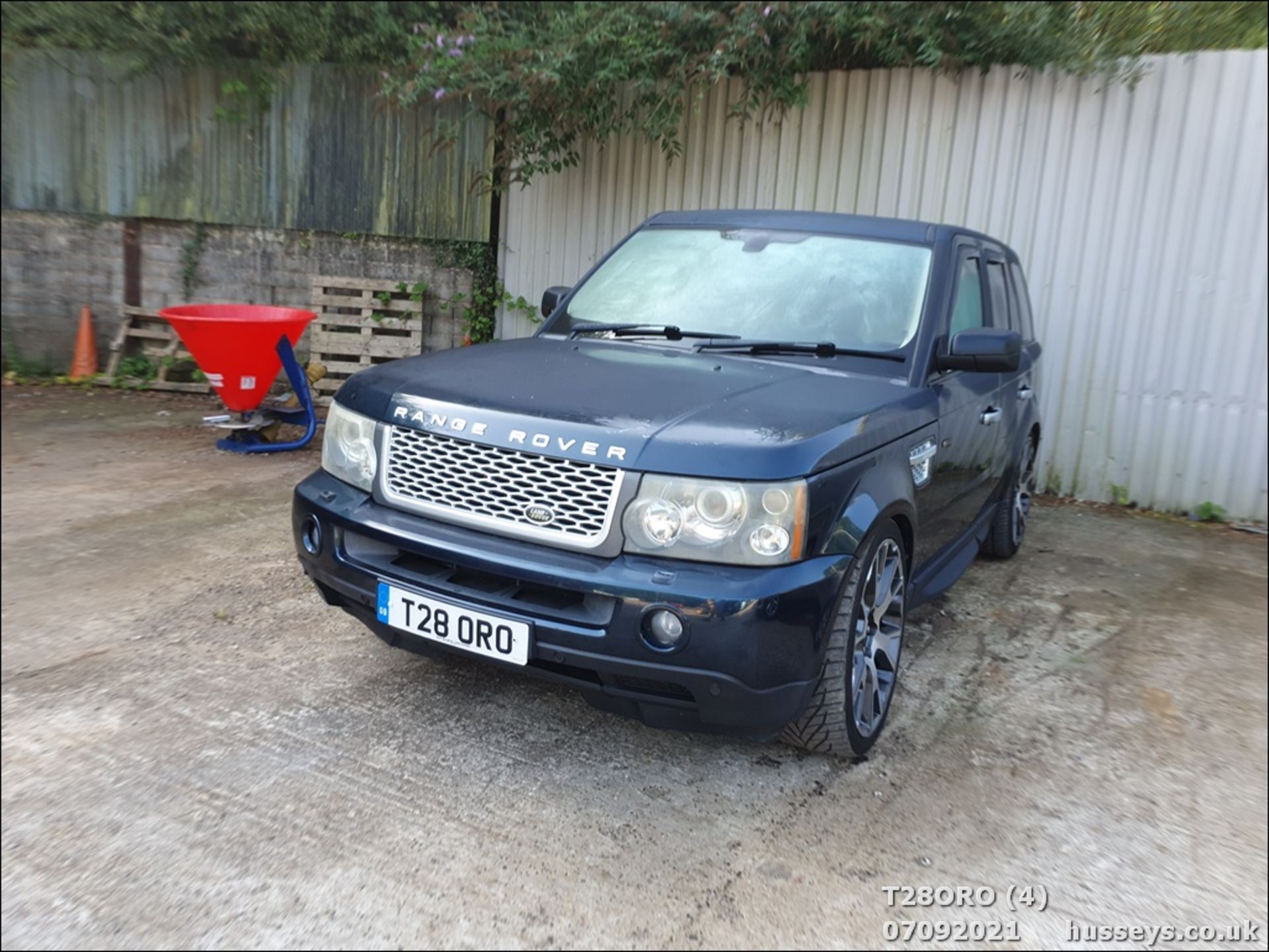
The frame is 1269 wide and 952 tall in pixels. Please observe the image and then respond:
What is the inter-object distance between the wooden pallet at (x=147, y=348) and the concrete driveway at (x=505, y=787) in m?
4.43

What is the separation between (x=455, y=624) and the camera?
111 inches

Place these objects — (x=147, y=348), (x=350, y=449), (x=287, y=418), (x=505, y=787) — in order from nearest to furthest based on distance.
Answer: (x=505, y=787) → (x=350, y=449) → (x=287, y=418) → (x=147, y=348)

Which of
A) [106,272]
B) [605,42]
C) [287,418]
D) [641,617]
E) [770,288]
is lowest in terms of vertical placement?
[287,418]

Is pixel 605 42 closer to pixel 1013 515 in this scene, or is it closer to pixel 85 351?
pixel 1013 515

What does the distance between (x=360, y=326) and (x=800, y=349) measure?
19.3ft

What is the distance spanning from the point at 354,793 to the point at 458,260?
6.56 metres

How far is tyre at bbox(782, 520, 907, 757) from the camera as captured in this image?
290 centimetres

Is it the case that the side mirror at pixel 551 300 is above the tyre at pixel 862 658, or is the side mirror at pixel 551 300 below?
above

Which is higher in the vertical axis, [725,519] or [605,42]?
Answer: [605,42]

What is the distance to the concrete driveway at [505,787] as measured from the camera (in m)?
2.41

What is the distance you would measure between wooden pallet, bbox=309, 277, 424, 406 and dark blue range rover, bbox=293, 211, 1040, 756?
16.1ft

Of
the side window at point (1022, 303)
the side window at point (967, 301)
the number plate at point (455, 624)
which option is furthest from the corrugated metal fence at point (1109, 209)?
the number plate at point (455, 624)

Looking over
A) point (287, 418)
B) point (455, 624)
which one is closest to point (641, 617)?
point (455, 624)

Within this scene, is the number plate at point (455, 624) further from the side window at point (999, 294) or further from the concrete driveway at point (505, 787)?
the side window at point (999, 294)
